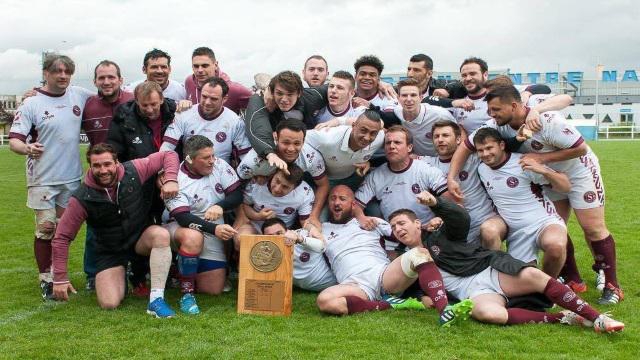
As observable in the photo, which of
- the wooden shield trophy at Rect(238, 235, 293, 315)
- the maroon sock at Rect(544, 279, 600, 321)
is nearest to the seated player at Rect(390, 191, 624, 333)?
the maroon sock at Rect(544, 279, 600, 321)

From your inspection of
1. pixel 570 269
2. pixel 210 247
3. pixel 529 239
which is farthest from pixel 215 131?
pixel 570 269

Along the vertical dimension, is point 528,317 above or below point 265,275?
below

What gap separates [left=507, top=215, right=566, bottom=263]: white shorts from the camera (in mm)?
4961

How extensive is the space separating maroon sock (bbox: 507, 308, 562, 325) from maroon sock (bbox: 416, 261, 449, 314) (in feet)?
1.49

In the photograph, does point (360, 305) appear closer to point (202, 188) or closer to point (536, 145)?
point (202, 188)

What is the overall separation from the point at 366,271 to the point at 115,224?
2.15 meters

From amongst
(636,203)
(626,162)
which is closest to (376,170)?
(636,203)

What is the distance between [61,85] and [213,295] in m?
2.48

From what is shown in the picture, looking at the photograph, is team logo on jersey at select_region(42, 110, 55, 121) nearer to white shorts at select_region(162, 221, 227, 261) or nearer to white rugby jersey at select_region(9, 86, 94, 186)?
white rugby jersey at select_region(9, 86, 94, 186)

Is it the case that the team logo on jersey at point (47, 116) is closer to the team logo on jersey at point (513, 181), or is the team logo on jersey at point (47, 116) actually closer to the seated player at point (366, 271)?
the seated player at point (366, 271)

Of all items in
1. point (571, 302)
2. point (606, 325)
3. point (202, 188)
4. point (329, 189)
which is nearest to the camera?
point (606, 325)

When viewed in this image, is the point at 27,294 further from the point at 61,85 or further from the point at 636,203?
the point at 636,203

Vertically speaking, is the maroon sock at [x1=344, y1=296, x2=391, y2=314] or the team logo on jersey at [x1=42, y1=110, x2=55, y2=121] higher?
the team logo on jersey at [x1=42, y1=110, x2=55, y2=121]

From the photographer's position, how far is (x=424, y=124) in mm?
5867
